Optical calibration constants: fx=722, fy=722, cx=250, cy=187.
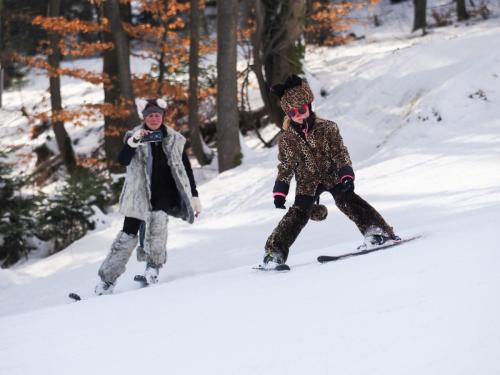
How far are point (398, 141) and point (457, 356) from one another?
9.34 m

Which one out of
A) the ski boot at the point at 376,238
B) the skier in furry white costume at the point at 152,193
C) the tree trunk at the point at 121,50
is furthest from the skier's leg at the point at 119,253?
the tree trunk at the point at 121,50

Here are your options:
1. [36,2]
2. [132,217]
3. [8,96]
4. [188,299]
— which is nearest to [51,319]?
[188,299]

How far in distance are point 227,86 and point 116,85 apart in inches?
142

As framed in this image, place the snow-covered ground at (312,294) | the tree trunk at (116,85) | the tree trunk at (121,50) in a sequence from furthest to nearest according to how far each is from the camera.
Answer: the tree trunk at (116,85) → the tree trunk at (121,50) → the snow-covered ground at (312,294)

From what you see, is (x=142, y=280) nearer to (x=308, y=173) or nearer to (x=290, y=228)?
(x=290, y=228)

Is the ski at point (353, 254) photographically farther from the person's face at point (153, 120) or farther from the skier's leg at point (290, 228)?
the person's face at point (153, 120)

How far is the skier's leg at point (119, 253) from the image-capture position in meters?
6.76

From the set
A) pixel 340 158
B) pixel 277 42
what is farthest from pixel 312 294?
pixel 277 42

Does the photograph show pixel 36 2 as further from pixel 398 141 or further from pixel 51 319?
pixel 51 319

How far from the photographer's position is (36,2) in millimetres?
22172

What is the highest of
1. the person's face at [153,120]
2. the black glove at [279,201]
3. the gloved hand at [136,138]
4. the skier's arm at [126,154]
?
the person's face at [153,120]

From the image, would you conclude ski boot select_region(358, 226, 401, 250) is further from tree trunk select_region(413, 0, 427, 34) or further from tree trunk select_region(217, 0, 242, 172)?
tree trunk select_region(413, 0, 427, 34)

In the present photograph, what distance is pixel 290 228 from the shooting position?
5914 millimetres

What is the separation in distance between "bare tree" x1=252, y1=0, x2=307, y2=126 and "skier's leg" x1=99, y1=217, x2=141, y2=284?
9.81 m
